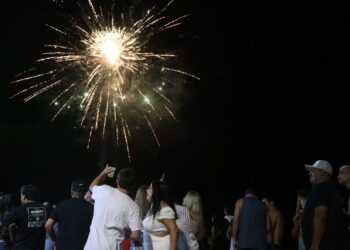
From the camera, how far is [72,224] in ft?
28.7

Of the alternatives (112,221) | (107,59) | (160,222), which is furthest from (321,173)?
(107,59)

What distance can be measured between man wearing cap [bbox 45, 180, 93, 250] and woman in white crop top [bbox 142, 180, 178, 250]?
0.83 metres

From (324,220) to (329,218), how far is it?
0.13m

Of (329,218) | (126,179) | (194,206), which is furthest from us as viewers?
(194,206)

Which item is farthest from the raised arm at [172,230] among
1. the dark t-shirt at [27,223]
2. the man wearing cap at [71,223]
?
the dark t-shirt at [27,223]

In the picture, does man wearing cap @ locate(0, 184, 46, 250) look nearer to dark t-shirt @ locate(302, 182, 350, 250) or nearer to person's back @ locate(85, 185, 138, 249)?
person's back @ locate(85, 185, 138, 249)

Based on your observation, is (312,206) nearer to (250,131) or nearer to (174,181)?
(250,131)

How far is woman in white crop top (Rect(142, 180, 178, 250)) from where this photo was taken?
8.44 metres

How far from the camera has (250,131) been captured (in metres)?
29.7

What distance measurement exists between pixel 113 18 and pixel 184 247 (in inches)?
476

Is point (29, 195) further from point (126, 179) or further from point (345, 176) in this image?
point (345, 176)

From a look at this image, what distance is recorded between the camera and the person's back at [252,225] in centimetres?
1146

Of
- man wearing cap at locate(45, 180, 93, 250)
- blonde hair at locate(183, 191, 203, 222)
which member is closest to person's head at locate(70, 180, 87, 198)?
man wearing cap at locate(45, 180, 93, 250)

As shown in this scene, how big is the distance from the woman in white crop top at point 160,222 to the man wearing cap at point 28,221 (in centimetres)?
167
